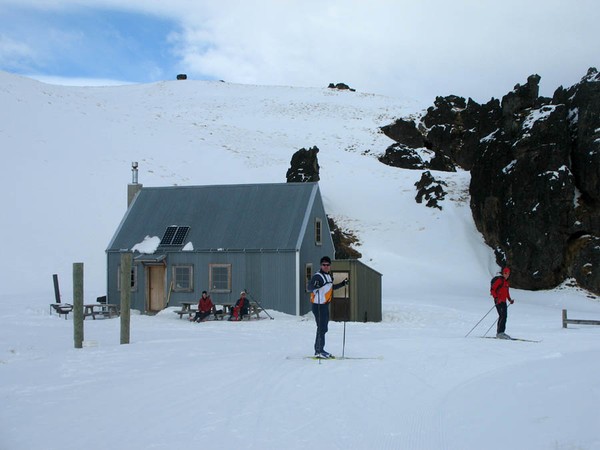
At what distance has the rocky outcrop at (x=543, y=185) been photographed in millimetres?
31625

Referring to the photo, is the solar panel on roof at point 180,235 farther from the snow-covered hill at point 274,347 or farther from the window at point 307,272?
the window at point 307,272

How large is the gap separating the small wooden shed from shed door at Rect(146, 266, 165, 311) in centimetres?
705

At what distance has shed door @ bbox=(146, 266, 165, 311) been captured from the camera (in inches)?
1001

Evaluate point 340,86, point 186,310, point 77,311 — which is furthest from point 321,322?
point 340,86

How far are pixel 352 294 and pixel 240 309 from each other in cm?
400

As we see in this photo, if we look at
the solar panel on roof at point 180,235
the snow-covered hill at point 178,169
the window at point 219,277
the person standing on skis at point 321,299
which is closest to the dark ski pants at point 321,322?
the person standing on skis at point 321,299

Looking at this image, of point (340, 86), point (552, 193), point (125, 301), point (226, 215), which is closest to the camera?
point (125, 301)

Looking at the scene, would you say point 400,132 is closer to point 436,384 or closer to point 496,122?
point 496,122

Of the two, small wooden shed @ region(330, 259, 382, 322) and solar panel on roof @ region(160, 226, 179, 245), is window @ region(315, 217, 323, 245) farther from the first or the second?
solar panel on roof @ region(160, 226, 179, 245)

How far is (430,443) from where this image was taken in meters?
6.48

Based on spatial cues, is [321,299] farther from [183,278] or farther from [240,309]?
[183,278]

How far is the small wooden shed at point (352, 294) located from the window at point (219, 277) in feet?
13.9

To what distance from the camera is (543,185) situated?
33.1 m

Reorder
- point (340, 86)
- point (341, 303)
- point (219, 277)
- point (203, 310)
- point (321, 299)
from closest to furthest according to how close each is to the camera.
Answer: point (321, 299) < point (203, 310) < point (341, 303) < point (219, 277) < point (340, 86)
